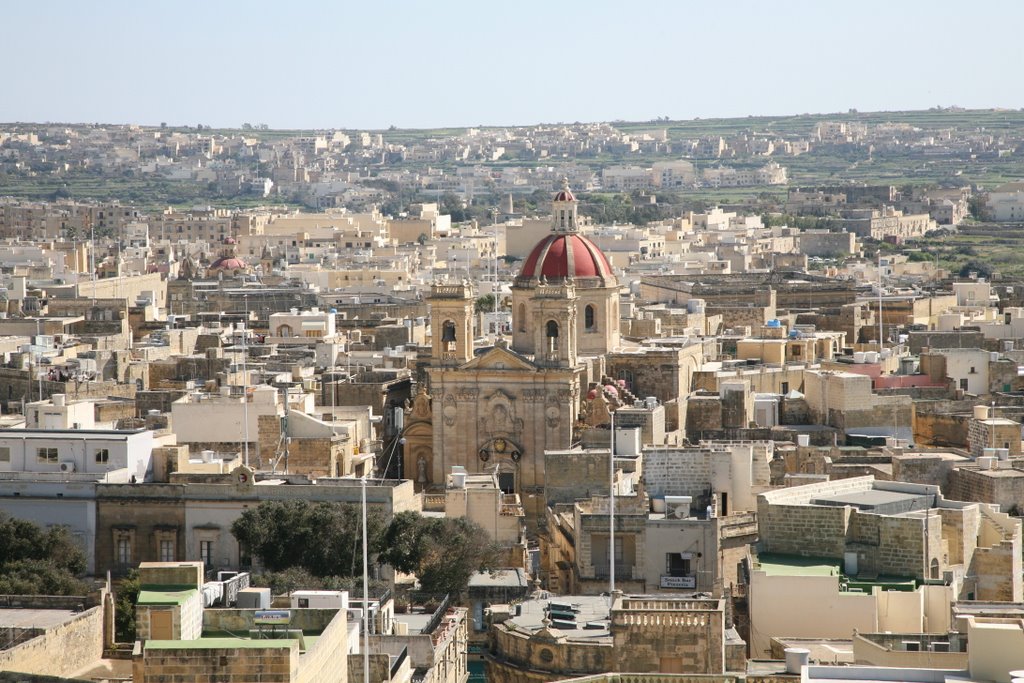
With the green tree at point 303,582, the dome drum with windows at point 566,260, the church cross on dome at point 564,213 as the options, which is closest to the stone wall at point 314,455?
the green tree at point 303,582

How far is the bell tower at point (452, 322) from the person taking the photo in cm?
5319

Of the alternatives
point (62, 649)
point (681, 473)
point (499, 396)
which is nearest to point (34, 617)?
point (62, 649)

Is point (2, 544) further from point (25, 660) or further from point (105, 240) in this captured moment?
point (105, 240)

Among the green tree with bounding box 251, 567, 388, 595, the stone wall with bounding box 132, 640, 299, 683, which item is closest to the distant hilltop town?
the stone wall with bounding box 132, 640, 299, 683

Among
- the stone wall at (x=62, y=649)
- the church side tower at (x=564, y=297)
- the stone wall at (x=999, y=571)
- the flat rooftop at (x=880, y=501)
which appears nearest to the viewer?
the stone wall at (x=62, y=649)

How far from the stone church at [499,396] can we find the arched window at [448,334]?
0.07 feet

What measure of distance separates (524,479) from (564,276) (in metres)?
6.63

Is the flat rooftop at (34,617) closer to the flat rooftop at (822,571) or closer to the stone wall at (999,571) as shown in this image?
the flat rooftop at (822,571)

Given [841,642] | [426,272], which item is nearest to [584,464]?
[841,642]

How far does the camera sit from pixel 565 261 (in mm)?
57094

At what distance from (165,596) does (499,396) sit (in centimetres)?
2849

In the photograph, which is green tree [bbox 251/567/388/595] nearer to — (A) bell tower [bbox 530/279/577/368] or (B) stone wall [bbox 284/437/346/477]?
(B) stone wall [bbox 284/437/346/477]

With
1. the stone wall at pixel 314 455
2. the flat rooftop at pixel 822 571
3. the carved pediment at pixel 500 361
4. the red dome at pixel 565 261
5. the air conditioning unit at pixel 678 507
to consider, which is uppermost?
the red dome at pixel 565 261

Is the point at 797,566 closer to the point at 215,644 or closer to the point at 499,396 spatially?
the point at 215,644
